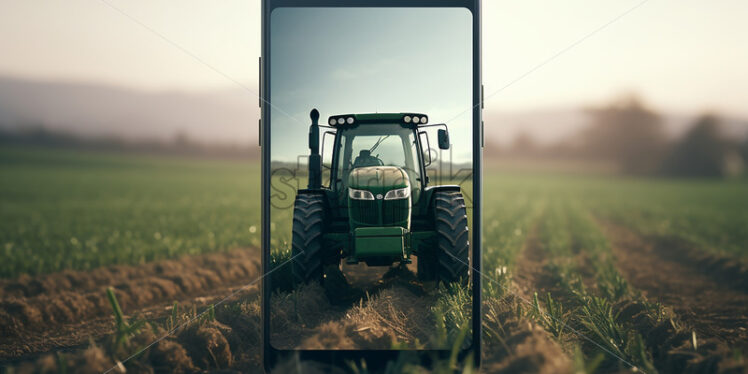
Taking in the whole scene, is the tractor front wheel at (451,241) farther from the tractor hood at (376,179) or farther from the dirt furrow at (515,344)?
the tractor hood at (376,179)

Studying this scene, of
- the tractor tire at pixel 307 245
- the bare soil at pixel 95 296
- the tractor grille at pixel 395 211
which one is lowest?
the bare soil at pixel 95 296

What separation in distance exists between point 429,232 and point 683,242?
12.3 metres

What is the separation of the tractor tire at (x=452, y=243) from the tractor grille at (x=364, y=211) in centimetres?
77

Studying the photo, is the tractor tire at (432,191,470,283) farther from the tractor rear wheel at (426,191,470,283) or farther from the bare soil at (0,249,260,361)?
the bare soil at (0,249,260,361)

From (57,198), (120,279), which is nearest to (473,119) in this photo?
(120,279)

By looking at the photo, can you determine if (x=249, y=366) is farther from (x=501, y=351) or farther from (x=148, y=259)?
(x=148, y=259)

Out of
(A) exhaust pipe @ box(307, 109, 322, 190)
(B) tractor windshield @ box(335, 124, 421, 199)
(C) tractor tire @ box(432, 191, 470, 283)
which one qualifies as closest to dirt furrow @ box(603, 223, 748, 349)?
(C) tractor tire @ box(432, 191, 470, 283)

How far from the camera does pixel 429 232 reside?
5.77 meters

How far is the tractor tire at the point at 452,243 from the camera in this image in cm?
534

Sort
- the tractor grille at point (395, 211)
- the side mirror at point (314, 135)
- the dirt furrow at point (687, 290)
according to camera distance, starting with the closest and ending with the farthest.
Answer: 1. the side mirror at point (314, 135)
2. the tractor grille at point (395, 211)
3. the dirt furrow at point (687, 290)

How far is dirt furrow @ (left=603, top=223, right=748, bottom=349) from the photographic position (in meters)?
6.24

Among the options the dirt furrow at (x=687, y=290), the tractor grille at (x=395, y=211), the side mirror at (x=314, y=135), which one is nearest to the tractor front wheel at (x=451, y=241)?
the tractor grille at (x=395, y=211)

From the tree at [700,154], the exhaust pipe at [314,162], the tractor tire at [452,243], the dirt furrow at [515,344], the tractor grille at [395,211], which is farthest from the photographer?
the tree at [700,154]

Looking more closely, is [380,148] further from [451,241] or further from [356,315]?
[356,315]
